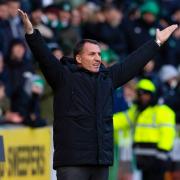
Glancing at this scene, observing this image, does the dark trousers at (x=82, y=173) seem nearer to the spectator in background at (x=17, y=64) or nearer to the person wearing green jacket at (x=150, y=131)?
the person wearing green jacket at (x=150, y=131)

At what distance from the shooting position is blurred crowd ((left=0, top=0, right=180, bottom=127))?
43.6 feet

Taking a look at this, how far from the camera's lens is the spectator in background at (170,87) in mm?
14789

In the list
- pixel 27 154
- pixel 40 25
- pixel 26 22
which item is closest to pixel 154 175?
pixel 27 154

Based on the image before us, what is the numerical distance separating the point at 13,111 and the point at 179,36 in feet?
21.1

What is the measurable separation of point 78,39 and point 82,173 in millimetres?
8564

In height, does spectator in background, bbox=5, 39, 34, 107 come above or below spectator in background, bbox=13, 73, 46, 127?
above

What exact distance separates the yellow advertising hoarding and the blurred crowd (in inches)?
7.7

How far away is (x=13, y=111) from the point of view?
13180 mm

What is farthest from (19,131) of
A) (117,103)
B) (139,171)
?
(139,171)

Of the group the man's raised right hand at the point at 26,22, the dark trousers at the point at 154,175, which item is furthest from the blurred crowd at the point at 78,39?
the man's raised right hand at the point at 26,22

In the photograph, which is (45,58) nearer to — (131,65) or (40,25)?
(131,65)

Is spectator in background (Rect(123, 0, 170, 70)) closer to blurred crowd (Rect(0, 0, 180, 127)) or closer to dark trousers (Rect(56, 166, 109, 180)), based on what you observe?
blurred crowd (Rect(0, 0, 180, 127))

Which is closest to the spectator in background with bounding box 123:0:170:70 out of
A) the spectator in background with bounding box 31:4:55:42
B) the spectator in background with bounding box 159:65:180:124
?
the spectator in background with bounding box 159:65:180:124

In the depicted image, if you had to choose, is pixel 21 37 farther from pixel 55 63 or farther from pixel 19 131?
pixel 55 63
